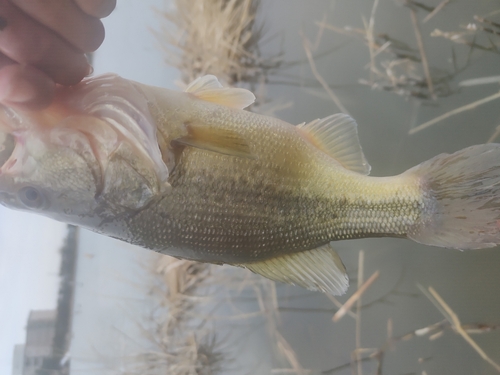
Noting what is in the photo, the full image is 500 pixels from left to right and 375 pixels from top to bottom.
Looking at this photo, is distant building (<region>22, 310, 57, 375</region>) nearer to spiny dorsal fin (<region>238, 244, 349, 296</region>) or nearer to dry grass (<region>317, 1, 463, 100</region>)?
spiny dorsal fin (<region>238, 244, 349, 296</region>)

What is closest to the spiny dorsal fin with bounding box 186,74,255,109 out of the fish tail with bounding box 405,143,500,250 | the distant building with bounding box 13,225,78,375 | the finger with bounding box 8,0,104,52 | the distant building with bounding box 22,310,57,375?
the finger with bounding box 8,0,104,52

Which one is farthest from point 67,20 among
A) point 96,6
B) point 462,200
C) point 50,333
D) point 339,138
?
point 50,333

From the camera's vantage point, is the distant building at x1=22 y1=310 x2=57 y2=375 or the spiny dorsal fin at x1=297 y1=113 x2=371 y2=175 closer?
the spiny dorsal fin at x1=297 y1=113 x2=371 y2=175

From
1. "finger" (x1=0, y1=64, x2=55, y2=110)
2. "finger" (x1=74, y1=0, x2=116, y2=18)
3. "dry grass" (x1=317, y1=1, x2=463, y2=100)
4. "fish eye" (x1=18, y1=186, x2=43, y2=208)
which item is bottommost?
"fish eye" (x1=18, y1=186, x2=43, y2=208)

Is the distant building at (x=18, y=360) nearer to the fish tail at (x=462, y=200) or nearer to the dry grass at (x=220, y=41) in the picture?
the dry grass at (x=220, y=41)

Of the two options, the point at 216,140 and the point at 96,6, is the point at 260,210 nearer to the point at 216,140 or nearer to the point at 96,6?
the point at 216,140

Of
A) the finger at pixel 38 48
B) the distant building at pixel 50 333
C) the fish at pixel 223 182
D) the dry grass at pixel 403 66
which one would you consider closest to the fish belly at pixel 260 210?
the fish at pixel 223 182

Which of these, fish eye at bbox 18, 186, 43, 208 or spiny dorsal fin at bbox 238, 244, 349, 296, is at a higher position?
fish eye at bbox 18, 186, 43, 208
